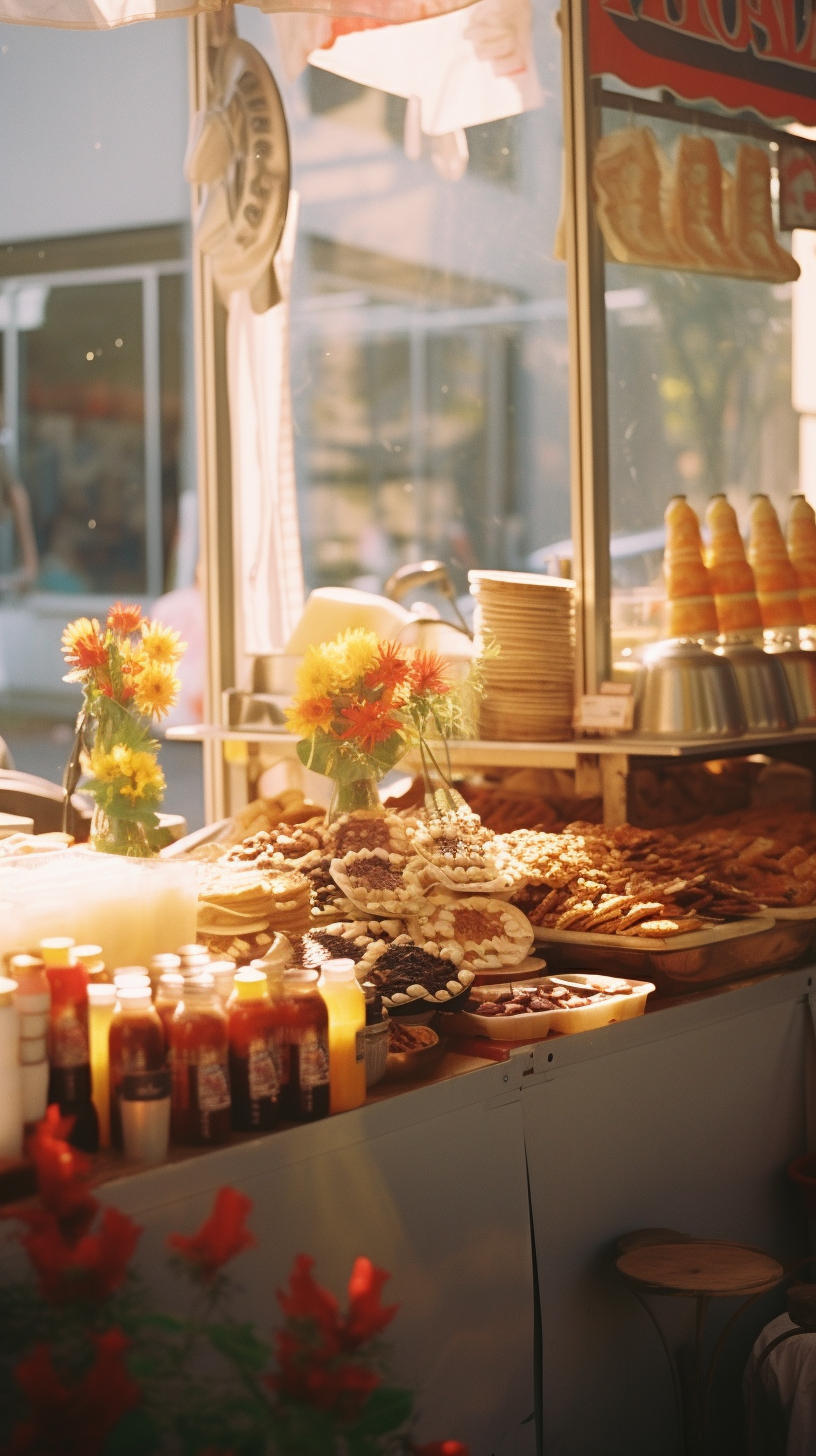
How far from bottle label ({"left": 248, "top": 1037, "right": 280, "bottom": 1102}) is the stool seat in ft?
2.46

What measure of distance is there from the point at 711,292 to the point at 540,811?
187 centimetres

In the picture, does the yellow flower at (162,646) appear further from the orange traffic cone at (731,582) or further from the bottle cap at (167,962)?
the orange traffic cone at (731,582)

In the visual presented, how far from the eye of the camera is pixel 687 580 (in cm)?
397

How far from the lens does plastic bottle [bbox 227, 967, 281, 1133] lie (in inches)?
80.1

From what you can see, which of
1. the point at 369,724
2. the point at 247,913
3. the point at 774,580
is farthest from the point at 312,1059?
the point at 774,580

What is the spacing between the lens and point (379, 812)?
304 cm

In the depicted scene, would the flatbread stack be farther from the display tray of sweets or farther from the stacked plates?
the stacked plates

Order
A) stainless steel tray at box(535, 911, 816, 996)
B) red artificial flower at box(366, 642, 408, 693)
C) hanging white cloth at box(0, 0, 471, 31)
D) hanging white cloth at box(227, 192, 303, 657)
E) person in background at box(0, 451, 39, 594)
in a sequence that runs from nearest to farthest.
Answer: hanging white cloth at box(0, 0, 471, 31)
stainless steel tray at box(535, 911, 816, 996)
red artificial flower at box(366, 642, 408, 693)
hanging white cloth at box(227, 192, 303, 657)
person in background at box(0, 451, 39, 594)

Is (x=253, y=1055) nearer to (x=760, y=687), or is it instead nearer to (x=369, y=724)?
(x=369, y=724)

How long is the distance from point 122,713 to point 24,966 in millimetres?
1187

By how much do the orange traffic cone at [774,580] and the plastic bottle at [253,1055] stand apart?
94.6 inches

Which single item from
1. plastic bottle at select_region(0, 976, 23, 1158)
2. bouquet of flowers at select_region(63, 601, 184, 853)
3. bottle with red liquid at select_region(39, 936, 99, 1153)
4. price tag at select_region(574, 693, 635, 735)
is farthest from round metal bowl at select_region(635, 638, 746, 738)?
plastic bottle at select_region(0, 976, 23, 1158)

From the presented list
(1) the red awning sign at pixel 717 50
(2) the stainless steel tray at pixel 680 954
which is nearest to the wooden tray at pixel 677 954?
(2) the stainless steel tray at pixel 680 954

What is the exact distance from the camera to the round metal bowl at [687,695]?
3.61 metres
